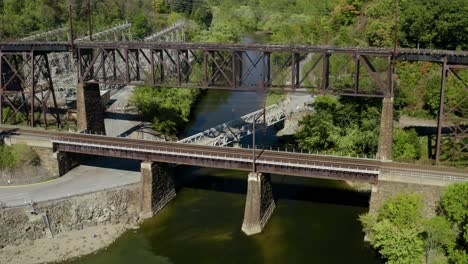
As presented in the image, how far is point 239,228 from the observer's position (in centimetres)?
5088

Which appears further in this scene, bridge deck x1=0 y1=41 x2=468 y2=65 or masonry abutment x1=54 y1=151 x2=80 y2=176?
masonry abutment x1=54 y1=151 x2=80 y2=176

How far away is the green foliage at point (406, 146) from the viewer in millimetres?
55531

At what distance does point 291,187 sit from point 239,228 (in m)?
10.5

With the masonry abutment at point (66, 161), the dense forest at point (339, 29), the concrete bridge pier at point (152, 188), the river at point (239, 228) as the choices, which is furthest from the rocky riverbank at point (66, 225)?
the dense forest at point (339, 29)

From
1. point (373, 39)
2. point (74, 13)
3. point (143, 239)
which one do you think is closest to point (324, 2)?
point (373, 39)

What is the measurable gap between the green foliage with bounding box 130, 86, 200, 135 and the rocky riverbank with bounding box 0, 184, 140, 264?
17.4 metres

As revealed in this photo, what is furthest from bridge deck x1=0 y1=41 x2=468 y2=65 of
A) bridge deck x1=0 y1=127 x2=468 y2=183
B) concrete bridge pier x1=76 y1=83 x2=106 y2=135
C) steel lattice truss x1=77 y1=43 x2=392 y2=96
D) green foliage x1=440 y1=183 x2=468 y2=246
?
green foliage x1=440 y1=183 x2=468 y2=246

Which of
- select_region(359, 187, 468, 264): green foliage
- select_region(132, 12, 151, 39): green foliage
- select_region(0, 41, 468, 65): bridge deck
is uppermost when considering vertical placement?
select_region(132, 12, 151, 39): green foliage

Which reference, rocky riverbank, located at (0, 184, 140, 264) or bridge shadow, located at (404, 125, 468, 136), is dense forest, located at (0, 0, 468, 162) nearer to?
bridge shadow, located at (404, 125, 468, 136)

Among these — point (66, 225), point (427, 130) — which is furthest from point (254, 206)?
point (427, 130)

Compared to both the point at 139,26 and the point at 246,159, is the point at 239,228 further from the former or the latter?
the point at 139,26

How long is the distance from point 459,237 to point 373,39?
5397 centimetres

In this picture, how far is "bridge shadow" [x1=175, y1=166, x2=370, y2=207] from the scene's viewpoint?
55.8 meters

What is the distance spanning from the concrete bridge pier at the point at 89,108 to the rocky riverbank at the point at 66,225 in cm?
1414
